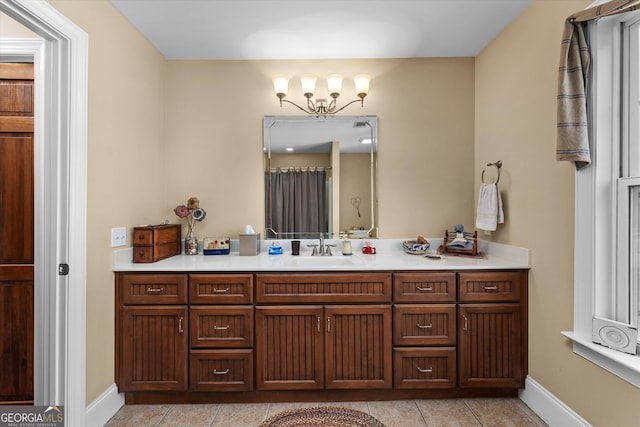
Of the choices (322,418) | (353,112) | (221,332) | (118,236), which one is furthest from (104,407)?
(353,112)

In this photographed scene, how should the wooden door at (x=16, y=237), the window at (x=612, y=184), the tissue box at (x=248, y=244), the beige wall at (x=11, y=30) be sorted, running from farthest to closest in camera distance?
the tissue box at (x=248, y=244), the wooden door at (x=16, y=237), the beige wall at (x=11, y=30), the window at (x=612, y=184)

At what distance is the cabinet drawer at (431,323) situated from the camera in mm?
2098

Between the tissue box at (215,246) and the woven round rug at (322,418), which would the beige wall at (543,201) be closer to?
the woven round rug at (322,418)

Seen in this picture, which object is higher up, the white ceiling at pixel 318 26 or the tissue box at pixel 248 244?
the white ceiling at pixel 318 26

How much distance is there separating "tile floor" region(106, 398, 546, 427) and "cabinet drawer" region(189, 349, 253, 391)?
0.46ft

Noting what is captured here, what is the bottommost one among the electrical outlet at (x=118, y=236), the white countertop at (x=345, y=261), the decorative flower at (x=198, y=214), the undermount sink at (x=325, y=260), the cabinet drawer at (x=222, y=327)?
the cabinet drawer at (x=222, y=327)

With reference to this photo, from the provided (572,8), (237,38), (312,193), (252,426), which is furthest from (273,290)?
(572,8)

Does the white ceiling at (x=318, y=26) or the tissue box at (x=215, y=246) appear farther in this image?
the tissue box at (x=215, y=246)

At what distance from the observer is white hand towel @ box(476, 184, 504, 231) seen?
236 centimetres

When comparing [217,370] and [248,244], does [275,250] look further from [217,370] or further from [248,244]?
[217,370]

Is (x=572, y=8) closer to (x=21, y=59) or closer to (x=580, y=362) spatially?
(x=580, y=362)

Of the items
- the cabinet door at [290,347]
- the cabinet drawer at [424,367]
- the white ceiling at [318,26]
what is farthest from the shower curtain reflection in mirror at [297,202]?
the cabinet drawer at [424,367]

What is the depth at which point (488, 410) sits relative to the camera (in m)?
2.04

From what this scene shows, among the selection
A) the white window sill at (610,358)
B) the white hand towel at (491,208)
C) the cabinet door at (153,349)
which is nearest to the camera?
the white window sill at (610,358)
